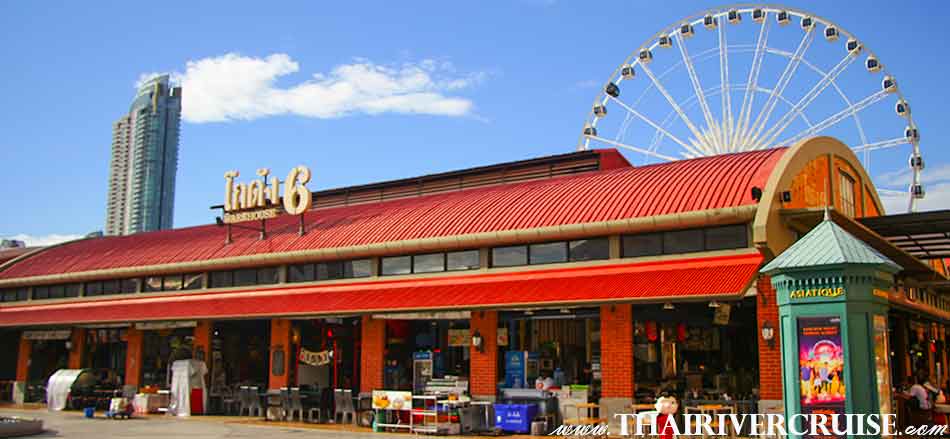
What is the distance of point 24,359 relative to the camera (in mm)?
39812

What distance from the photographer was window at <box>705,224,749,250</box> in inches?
850

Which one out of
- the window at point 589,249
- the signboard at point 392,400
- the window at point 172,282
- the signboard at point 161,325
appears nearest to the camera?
the window at point 589,249

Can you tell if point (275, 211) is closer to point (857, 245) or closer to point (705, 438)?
point (705, 438)

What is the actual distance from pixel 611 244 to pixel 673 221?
81.8 inches

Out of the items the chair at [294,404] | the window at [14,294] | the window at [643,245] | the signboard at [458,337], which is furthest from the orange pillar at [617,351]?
the window at [14,294]

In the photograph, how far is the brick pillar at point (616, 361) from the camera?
74.1 ft

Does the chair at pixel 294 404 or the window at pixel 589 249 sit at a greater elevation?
the window at pixel 589 249

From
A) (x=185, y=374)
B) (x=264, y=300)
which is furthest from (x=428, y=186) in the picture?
(x=185, y=374)

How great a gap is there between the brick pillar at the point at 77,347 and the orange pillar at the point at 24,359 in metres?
3.50

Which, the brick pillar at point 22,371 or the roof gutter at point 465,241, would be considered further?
the brick pillar at point 22,371

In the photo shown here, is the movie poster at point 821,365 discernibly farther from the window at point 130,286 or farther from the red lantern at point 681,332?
the window at point 130,286

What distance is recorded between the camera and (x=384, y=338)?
92.8 ft

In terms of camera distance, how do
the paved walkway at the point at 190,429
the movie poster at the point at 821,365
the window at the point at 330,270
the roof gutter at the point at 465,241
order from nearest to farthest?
the movie poster at the point at 821,365
the roof gutter at the point at 465,241
the paved walkway at the point at 190,429
the window at the point at 330,270

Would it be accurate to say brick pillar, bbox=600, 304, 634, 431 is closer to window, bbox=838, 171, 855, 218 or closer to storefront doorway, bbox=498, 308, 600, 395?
storefront doorway, bbox=498, 308, 600, 395
